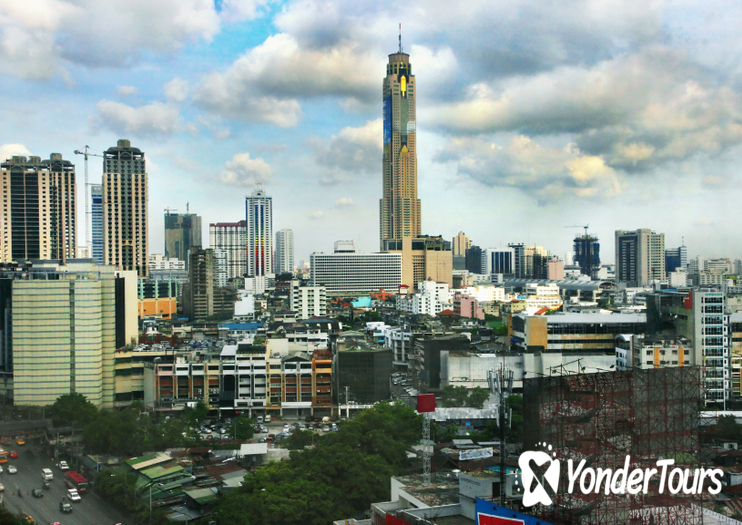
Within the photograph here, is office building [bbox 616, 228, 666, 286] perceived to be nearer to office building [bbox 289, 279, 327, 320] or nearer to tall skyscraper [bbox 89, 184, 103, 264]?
office building [bbox 289, 279, 327, 320]

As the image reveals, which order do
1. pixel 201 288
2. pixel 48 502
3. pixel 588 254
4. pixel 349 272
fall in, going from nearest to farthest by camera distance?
pixel 48 502 < pixel 201 288 < pixel 349 272 < pixel 588 254

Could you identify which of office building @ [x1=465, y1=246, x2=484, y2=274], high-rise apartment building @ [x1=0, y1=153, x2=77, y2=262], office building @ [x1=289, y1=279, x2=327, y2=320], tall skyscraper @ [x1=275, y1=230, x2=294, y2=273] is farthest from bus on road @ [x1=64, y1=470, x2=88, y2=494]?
tall skyscraper @ [x1=275, y1=230, x2=294, y2=273]

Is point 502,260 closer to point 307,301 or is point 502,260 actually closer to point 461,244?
point 461,244

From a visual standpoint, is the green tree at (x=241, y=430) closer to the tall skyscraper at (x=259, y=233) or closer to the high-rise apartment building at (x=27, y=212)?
the high-rise apartment building at (x=27, y=212)

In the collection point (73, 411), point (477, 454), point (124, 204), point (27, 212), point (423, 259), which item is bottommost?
point (73, 411)

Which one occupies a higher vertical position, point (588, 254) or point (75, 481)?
point (588, 254)

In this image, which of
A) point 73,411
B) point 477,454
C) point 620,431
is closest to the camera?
point 620,431

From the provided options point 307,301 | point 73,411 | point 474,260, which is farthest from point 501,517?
point 474,260

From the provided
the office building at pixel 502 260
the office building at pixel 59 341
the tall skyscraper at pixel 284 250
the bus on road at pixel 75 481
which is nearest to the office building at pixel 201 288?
the office building at pixel 59 341
